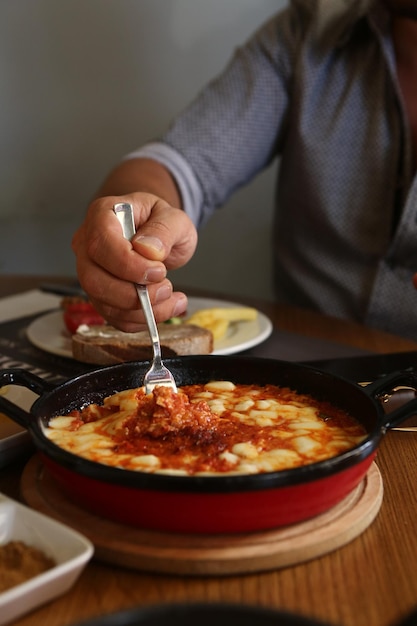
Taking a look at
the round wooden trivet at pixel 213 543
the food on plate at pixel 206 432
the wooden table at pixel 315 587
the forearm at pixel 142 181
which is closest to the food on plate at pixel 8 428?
the food on plate at pixel 206 432

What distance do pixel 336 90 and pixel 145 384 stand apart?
142 centimetres

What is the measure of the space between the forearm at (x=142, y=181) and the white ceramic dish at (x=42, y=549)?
1.17 metres

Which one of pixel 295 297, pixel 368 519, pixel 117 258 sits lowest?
pixel 295 297

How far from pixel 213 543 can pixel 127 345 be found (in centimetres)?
71

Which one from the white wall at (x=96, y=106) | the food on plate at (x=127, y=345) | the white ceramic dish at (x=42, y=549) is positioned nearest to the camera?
the white ceramic dish at (x=42, y=549)

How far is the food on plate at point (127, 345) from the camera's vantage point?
58.1 inches

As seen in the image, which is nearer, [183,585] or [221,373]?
[183,585]

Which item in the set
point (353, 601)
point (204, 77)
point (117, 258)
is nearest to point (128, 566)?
point (353, 601)

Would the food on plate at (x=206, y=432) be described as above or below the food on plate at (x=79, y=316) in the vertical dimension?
above

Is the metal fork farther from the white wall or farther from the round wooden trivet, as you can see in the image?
the white wall

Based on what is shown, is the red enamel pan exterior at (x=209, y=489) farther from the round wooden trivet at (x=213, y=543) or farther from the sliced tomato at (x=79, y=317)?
the sliced tomato at (x=79, y=317)

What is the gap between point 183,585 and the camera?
80 centimetres

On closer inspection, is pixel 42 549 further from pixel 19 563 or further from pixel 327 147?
pixel 327 147

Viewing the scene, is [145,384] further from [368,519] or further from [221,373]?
[368,519]
